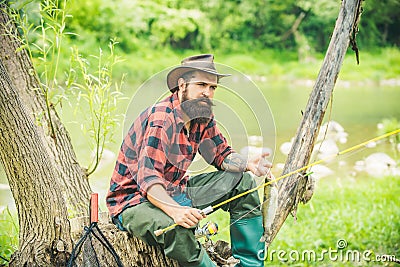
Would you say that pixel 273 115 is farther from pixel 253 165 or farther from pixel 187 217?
pixel 187 217

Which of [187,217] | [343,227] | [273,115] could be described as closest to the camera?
[187,217]

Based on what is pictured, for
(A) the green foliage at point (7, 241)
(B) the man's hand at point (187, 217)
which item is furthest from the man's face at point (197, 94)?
(A) the green foliage at point (7, 241)

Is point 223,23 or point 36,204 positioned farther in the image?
point 223,23

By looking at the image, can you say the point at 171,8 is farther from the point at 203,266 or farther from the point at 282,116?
the point at 203,266

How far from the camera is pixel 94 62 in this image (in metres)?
9.09

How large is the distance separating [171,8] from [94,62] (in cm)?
285

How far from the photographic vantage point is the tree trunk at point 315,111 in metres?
2.20

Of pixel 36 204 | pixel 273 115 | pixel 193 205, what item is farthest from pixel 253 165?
pixel 273 115

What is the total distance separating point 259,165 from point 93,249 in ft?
2.03

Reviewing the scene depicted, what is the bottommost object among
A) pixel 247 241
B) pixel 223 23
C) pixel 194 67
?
pixel 247 241

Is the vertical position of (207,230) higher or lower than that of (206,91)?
lower

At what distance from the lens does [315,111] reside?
220 centimetres

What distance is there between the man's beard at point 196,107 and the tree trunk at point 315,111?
472 millimetres

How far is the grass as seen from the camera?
2881mm
